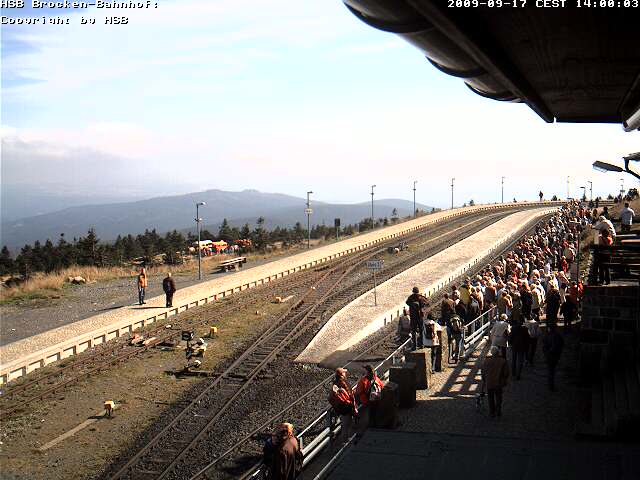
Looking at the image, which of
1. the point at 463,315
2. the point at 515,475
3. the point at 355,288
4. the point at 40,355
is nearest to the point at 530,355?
the point at 463,315

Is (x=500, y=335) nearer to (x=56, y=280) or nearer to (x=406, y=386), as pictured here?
(x=406, y=386)

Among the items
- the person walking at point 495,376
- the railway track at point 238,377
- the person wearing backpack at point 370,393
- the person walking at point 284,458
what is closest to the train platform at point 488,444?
the person walking at point 495,376

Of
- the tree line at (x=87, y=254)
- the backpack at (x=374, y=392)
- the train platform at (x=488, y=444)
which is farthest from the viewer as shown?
the tree line at (x=87, y=254)

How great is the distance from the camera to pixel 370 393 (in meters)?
10.8

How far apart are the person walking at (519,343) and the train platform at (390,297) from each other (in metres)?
5.99

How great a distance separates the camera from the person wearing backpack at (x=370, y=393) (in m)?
10.7

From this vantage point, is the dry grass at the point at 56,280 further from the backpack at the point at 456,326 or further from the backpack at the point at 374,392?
the backpack at the point at 374,392

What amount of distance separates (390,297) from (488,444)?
17.5 metres

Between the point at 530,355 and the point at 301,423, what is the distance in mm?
5185

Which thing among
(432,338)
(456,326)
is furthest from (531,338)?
(432,338)

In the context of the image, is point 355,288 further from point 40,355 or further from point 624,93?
point 624,93

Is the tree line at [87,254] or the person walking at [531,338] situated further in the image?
the tree line at [87,254]

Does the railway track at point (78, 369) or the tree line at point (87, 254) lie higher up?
the tree line at point (87, 254)

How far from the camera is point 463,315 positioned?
16.6 meters
